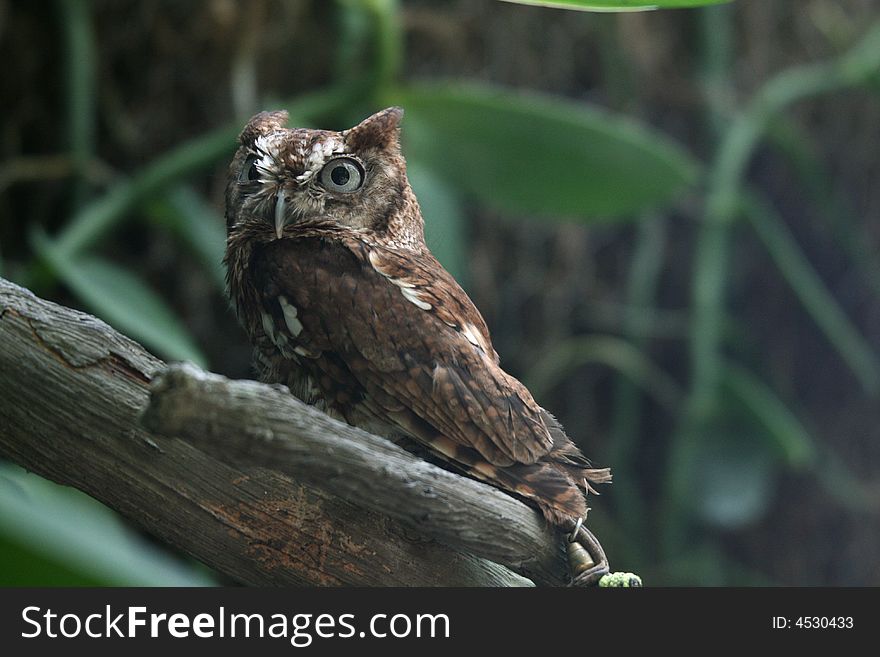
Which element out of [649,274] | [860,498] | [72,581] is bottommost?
[72,581]

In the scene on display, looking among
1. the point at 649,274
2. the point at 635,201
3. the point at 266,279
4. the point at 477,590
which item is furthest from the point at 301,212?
the point at 649,274

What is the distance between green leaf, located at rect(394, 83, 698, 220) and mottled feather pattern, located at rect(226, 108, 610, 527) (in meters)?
0.30

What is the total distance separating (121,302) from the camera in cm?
94

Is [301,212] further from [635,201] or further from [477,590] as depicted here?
[635,201]

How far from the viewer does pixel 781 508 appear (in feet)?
6.48

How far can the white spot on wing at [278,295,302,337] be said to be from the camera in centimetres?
52

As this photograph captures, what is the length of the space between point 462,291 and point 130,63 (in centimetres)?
124

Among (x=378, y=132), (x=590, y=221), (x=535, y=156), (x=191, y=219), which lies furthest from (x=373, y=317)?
(x=191, y=219)

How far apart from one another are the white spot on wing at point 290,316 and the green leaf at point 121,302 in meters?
0.28

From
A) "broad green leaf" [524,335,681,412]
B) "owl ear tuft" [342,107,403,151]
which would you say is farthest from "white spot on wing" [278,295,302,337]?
"broad green leaf" [524,335,681,412]

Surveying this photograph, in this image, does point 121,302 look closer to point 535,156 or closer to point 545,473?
point 535,156

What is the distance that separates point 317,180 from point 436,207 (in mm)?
239

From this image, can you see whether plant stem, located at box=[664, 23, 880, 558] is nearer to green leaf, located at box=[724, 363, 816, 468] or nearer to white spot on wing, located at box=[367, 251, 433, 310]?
green leaf, located at box=[724, 363, 816, 468]

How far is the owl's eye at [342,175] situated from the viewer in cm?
48
